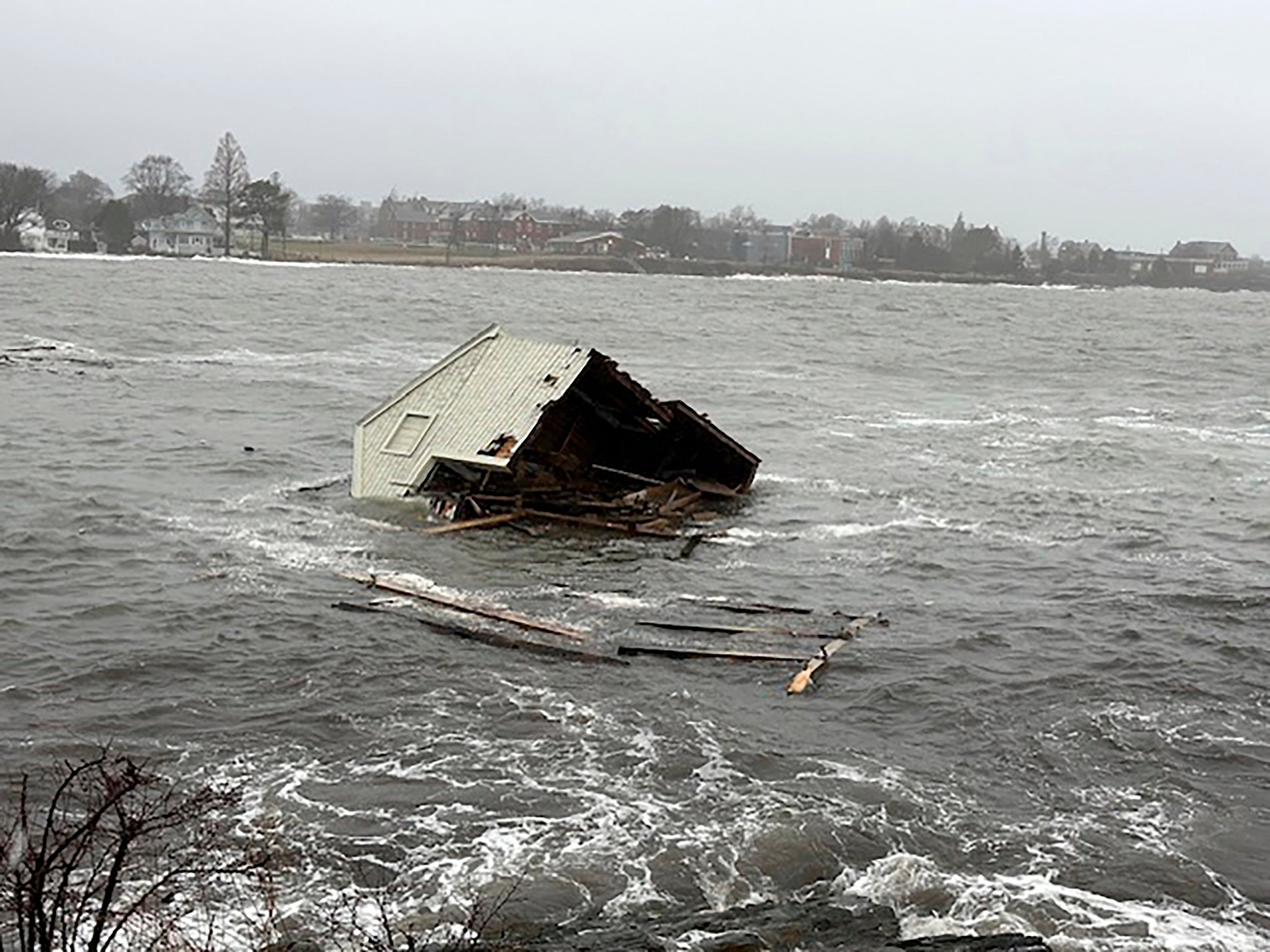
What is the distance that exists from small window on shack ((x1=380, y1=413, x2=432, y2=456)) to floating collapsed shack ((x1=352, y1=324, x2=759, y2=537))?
0.02 m

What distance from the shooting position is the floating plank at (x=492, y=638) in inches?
589

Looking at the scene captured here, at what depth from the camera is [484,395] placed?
22.7m

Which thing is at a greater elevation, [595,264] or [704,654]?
[595,264]

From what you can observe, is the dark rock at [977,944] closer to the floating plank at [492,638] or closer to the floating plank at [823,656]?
the floating plank at [823,656]

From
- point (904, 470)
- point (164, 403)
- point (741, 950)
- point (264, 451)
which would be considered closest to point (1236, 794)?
point (741, 950)

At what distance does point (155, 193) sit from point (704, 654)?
633ft

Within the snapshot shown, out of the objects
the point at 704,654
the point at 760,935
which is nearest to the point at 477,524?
the point at 704,654

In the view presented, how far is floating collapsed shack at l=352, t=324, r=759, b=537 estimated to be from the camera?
21.5 m

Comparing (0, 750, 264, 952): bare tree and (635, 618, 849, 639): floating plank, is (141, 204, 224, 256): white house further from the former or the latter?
(0, 750, 264, 952): bare tree

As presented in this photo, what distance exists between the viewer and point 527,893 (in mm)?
9781

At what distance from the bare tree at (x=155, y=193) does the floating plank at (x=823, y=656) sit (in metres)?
171

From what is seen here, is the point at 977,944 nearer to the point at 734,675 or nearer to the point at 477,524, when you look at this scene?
the point at 734,675

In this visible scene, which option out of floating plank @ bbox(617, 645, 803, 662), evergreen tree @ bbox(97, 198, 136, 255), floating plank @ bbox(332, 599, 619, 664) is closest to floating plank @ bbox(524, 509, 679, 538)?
floating plank @ bbox(332, 599, 619, 664)

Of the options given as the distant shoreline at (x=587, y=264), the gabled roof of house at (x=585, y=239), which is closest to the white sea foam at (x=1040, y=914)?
the distant shoreline at (x=587, y=264)
